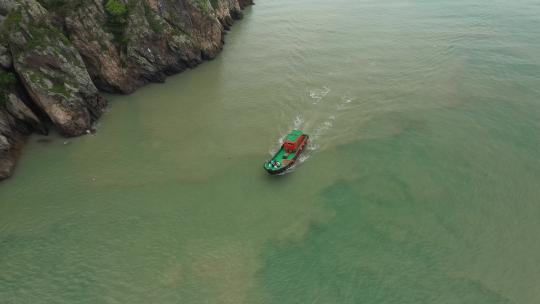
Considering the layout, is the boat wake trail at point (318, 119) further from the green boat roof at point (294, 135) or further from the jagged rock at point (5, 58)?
the jagged rock at point (5, 58)

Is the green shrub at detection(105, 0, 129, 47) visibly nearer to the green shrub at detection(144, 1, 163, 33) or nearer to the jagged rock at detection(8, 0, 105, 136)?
the green shrub at detection(144, 1, 163, 33)

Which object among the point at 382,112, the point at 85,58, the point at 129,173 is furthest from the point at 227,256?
the point at 85,58

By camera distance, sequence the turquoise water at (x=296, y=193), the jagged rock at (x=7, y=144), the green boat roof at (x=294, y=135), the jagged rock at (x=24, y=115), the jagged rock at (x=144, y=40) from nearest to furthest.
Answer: the turquoise water at (x=296, y=193)
the jagged rock at (x=7, y=144)
the green boat roof at (x=294, y=135)
the jagged rock at (x=24, y=115)
the jagged rock at (x=144, y=40)

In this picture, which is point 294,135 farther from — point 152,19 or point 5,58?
point 5,58

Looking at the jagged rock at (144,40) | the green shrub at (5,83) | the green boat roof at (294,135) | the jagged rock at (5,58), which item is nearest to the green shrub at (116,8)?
the jagged rock at (144,40)

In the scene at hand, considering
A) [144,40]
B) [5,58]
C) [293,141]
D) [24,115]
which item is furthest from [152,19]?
[293,141]

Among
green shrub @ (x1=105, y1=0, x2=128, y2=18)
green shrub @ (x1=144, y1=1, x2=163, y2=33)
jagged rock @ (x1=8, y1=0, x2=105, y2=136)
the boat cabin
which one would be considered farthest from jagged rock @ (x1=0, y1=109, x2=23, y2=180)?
the boat cabin
